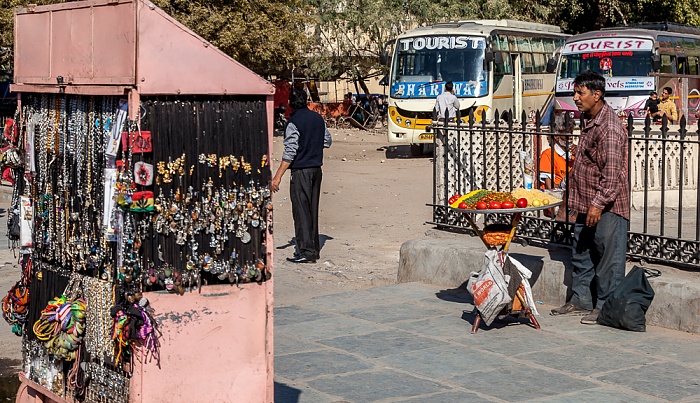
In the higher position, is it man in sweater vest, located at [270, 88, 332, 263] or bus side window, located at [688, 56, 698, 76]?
bus side window, located at [688, 56, 698, 76]

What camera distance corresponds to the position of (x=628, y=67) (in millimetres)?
24375

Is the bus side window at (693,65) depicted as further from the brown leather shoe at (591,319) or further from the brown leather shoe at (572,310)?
the brown leather shoe at (591,319)

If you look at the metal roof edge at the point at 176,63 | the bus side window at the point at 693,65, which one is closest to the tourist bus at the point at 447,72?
the bus side window at the point at 693,65

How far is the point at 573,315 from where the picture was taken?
745cm

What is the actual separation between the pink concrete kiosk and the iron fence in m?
4.05

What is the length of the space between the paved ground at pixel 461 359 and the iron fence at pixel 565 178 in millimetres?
876

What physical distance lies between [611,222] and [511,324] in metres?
1.08

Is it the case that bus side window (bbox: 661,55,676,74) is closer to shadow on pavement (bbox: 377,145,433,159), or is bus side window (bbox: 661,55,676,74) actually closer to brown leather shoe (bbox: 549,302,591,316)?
shadow on pavement (bbox: 377,145,433,159)

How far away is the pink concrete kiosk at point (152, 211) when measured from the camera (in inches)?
157

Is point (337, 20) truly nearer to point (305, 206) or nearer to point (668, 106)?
point (668, 106)

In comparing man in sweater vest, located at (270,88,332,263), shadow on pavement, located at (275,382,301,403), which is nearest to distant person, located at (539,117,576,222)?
man in sweater vest, located at (270,88,332,263)

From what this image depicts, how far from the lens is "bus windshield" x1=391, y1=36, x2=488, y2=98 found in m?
25.2

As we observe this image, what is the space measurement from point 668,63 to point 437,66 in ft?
20.4

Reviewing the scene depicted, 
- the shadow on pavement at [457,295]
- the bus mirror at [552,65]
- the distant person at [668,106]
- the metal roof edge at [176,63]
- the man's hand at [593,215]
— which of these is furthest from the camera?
the bus mirror at [552,65]
